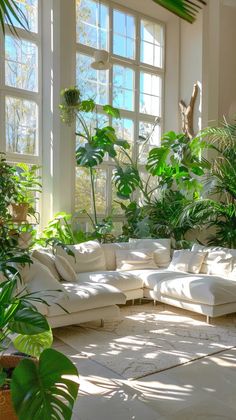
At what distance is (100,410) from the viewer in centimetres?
245

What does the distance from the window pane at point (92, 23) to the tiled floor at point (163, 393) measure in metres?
5.38

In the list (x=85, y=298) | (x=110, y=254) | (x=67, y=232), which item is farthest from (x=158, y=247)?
(x=85, y=298)

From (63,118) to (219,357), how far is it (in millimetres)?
3885

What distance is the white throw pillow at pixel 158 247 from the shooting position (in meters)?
5.79

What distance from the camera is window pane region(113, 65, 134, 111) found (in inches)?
279

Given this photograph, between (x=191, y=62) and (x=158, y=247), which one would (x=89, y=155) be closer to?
(x=158, y=247)

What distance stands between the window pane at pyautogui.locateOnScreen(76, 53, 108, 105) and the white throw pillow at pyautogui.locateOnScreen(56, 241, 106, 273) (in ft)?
9.03

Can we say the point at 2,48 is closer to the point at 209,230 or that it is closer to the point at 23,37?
the point at 23,37

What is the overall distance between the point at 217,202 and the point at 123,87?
276 cm

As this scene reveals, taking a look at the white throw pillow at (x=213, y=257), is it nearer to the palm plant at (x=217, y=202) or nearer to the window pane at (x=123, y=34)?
the palm plant at (x=217, y=202)

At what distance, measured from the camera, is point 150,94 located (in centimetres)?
763

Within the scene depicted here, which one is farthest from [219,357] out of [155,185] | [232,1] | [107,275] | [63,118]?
[232,1]

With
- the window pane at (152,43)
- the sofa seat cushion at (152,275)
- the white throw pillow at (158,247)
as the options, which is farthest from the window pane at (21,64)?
the sofa seat cushion at (152,275)

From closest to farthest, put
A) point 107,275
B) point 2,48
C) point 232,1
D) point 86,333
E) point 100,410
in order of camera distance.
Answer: point 100,410 → point 86,333 → point 107,275 → point 2,48 → point 232,1
